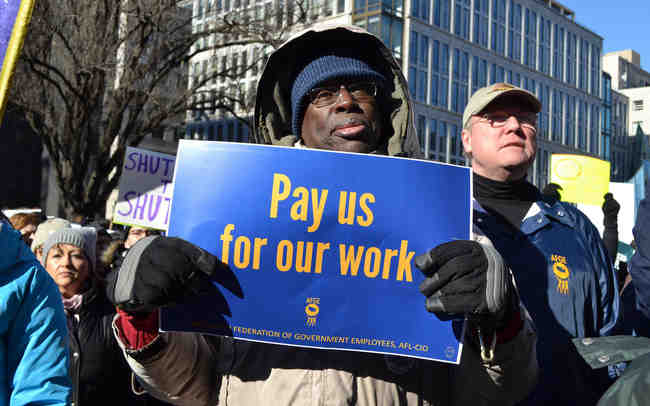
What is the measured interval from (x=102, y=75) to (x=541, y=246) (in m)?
12.0

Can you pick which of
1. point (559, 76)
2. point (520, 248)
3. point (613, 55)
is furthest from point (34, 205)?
point (613, 55)

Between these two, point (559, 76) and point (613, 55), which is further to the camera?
point (613, 55)

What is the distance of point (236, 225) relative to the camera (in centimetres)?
177

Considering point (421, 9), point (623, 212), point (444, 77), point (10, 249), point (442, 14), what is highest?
point (442, 14)

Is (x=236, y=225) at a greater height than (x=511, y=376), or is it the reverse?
(x=236, y=225)

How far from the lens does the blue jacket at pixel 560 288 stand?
2.65m

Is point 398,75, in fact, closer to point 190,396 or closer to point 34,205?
point 190,396

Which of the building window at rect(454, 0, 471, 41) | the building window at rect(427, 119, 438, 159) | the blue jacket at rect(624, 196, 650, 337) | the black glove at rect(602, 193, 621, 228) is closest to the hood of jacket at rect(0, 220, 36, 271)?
the blue jacket at rect(624, 196, 650, 337)

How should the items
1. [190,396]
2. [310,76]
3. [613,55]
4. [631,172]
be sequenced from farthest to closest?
1. [613,55]
2. [631,172]
3. [310,76]
4. [190,396]

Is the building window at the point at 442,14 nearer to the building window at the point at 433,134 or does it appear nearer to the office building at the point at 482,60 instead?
the office building at the point at 482,60

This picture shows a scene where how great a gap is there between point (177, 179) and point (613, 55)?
266 ft

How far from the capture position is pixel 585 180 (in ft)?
29.6

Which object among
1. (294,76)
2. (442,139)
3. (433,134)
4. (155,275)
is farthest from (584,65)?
(155,275)

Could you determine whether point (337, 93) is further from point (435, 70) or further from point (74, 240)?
point (435, 70)
